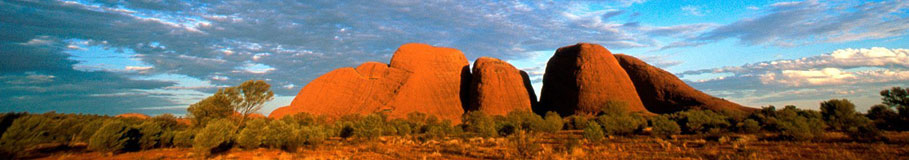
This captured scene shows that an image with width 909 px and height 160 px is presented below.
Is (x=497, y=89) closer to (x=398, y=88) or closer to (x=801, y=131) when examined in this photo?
(x=398, y=88)

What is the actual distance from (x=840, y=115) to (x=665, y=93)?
20.6m

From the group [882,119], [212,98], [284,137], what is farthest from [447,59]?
[882,119]

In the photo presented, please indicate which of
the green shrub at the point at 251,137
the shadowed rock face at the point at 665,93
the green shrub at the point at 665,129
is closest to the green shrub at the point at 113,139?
the green shrub at the point at 251,137

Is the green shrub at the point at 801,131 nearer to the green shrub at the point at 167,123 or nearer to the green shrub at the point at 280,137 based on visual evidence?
the green shrub at the point at 280,137

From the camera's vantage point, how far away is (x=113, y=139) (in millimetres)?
A: 15391

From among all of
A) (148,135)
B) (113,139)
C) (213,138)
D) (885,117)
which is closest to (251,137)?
(213,138)

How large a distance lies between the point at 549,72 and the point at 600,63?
8.25m

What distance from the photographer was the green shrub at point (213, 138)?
15079 millimetres

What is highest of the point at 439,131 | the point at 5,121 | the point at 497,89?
the point at 497,89

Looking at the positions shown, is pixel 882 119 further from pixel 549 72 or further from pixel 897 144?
pixel 549 72

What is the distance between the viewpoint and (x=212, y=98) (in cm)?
2792

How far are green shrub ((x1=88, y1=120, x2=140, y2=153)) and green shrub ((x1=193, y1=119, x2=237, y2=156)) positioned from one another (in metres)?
2.85

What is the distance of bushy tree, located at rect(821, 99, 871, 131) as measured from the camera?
21219 millimetres

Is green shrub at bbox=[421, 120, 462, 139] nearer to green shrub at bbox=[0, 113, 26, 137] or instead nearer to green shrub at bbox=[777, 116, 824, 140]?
green shrub at bbox=[777, 116, 824, 140]
